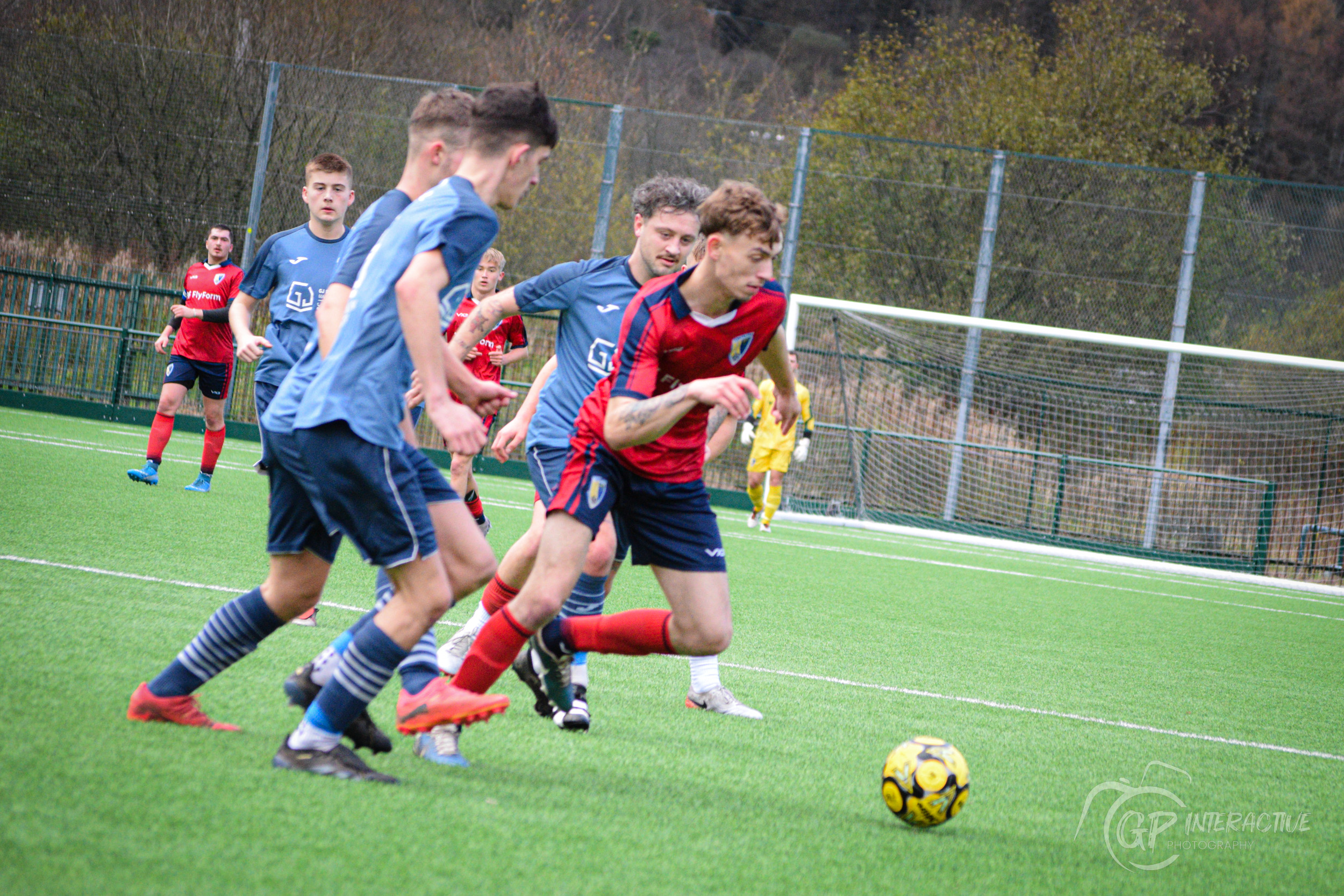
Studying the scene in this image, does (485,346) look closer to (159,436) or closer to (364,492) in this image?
(159,436)

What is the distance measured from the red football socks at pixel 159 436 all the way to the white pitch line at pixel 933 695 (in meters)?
4.34

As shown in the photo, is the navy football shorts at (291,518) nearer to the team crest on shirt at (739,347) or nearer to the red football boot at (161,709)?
the red football boot at (161,709)

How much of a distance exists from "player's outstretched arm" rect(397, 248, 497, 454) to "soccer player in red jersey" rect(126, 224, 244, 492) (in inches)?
266

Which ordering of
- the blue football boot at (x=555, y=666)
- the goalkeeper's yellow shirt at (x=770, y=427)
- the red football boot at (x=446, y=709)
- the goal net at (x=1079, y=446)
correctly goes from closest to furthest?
the red football boot at (x=446, y=709) → the blue football boot at (x=555, y=666) → the goalkeeper's yellow shirt at (x=770, y=427) → the goal net at (x=1079, y=446)

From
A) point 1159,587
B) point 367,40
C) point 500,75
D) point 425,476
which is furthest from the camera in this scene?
point 500,75

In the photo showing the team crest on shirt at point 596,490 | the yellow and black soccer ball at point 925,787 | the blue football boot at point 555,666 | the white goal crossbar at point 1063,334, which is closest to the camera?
the yellow and black soccer ball at point 925,787

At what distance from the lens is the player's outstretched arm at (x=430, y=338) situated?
2.64 meters

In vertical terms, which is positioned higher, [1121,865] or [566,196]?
[566,196]

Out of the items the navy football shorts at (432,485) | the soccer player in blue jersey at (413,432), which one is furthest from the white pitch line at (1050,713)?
the navy football shorts at (432,485)

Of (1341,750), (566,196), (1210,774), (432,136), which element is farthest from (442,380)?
(566,196)

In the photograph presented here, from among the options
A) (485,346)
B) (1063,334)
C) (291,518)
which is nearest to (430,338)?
(291,518)

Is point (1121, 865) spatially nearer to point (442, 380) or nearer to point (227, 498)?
point (442, 380)

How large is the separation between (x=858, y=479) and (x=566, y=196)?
5.83 metres

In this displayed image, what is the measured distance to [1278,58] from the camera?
119ft
